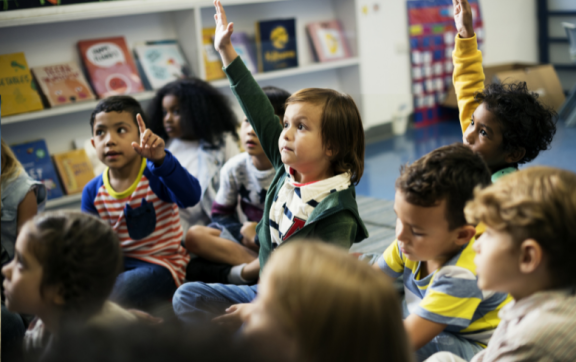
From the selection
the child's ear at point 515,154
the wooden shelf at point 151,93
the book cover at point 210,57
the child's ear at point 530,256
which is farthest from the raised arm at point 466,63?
the book cover at point 210,57

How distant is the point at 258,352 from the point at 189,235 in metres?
1.14

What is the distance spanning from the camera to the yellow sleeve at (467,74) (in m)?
1.15

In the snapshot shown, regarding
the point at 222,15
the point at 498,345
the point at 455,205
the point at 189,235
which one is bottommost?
the point at 189,235

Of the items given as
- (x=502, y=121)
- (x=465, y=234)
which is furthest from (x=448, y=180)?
(x=502, y=121)

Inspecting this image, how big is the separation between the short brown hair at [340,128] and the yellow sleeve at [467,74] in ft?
0.89

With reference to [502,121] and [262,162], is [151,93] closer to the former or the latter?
[262,162]

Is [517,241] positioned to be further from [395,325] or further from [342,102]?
[342,102]

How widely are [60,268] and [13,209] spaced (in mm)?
482

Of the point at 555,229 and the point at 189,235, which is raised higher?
the point at 555,229

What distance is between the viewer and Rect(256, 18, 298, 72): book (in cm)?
285

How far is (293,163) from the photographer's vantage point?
1028 mm

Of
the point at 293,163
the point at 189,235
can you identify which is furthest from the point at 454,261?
the point at 189,235

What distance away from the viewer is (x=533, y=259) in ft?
2.03

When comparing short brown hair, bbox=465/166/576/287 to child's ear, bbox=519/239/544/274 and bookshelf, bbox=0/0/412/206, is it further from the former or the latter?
bookshelf, bbox=0/0/412/206
